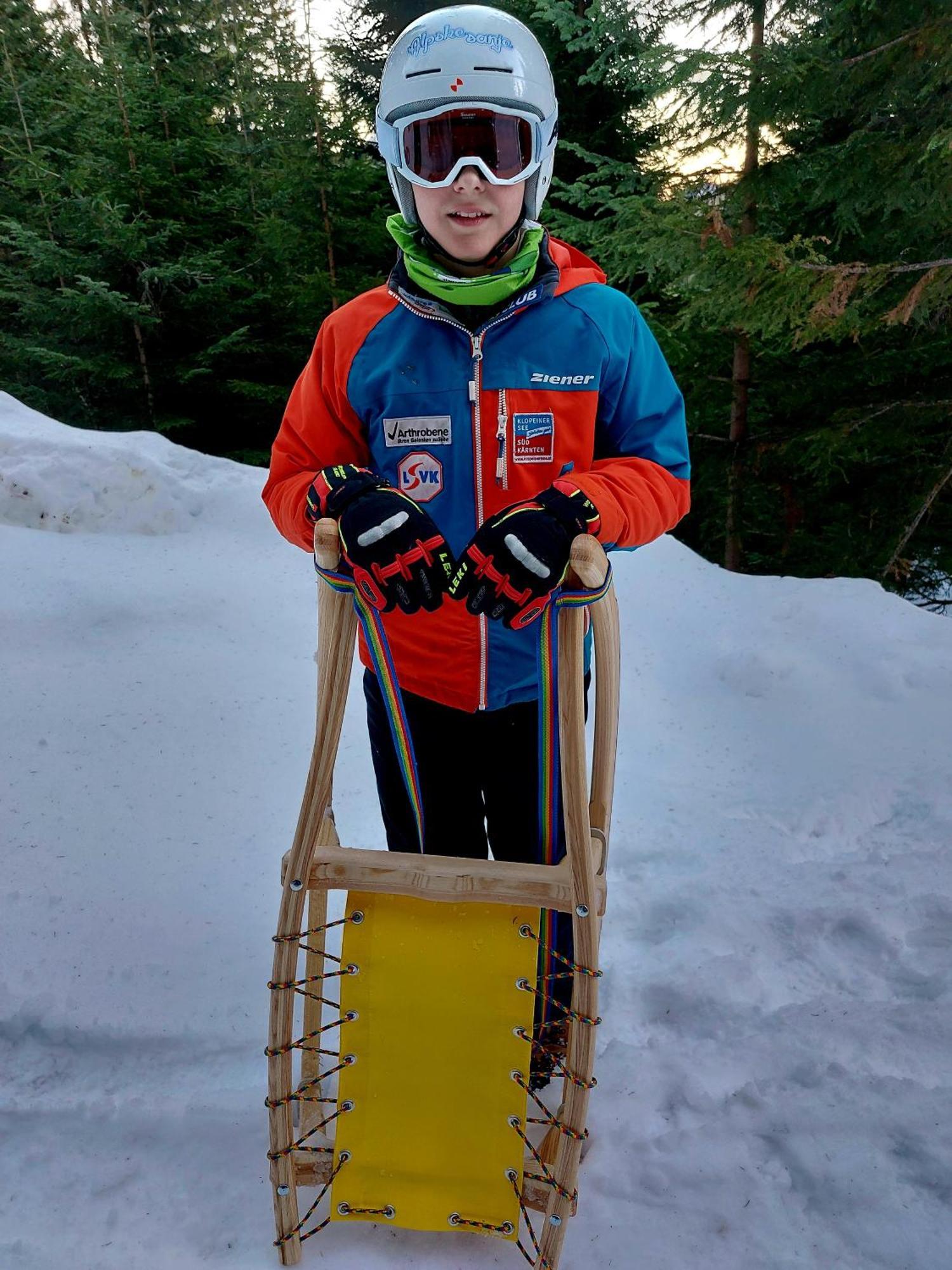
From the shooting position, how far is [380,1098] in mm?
1571

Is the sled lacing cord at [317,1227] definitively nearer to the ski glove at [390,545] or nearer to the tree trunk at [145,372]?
the ski glove at [390,545]

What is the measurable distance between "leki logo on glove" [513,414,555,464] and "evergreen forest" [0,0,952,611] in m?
3.23

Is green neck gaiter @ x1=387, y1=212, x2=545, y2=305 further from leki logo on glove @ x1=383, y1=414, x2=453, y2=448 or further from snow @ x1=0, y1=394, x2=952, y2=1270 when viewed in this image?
snow @ x1=0, y1=394, x2=952, y2=1270

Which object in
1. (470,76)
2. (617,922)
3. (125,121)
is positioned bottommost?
(617,922)

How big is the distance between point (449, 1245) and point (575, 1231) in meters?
0.27

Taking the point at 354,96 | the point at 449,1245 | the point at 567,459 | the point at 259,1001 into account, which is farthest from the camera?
the point at 354,96

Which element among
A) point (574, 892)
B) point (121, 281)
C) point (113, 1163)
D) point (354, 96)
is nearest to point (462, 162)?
point (574, 892)

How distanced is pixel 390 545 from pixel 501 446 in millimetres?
354

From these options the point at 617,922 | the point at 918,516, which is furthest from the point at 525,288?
the point at 918,516

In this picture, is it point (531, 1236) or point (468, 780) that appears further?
point (468, 780)

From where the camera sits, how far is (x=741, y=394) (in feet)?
21.9

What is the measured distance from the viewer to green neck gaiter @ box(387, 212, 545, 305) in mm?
1467

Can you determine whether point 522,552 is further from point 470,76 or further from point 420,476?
point 470,76

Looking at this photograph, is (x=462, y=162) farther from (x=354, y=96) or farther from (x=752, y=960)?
(x=354, y=96)
